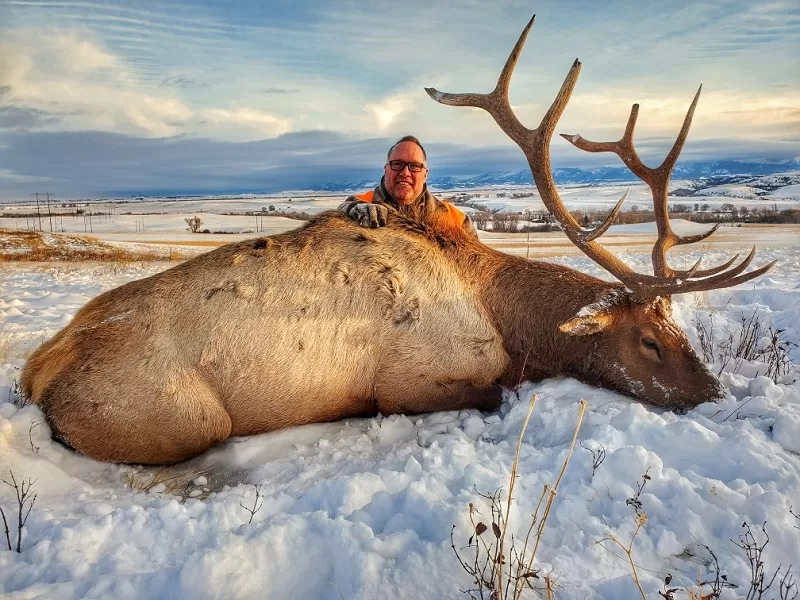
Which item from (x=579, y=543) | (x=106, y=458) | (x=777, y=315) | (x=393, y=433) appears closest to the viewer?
(x=579, y=543)

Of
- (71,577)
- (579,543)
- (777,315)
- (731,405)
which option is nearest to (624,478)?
(579,543)

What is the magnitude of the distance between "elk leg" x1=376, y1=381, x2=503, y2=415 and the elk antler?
1.59m

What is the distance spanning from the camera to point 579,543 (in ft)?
8.03

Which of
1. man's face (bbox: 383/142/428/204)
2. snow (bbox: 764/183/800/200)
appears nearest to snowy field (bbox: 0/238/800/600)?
man's face (bbox: 383/142/428/204)

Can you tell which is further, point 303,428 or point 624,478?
point 303,428

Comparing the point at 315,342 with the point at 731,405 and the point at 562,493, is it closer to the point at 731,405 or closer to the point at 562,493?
the point at 562,493

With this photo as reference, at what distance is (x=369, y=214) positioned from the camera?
4777mm

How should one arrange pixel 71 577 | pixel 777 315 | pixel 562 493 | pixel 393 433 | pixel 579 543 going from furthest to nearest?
pixel 777 315, pixel 393 433, pixel 562 493, pixel 579 543, pixel 71 577

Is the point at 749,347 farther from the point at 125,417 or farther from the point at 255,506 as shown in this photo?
the point at 125,417

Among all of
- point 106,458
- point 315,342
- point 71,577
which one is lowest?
point 106,458

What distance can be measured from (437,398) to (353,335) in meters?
0.93

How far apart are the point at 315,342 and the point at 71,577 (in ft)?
7.52

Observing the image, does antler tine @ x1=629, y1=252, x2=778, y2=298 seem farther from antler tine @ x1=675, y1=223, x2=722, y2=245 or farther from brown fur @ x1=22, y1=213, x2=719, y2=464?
antler tine @ x1=675, y1=223, x2=722, y2=245

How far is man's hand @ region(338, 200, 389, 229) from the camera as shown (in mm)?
4758
